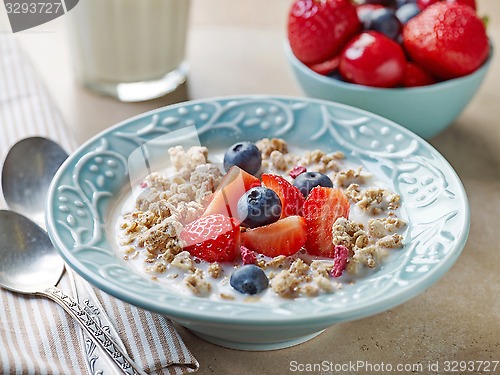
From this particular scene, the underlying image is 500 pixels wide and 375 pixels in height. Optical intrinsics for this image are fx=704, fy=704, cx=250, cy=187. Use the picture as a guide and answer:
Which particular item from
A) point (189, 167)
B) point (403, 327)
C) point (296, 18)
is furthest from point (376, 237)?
point (296, 18)

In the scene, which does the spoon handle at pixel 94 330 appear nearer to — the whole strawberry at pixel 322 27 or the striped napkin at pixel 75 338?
the striped napkin at pixel 75 338

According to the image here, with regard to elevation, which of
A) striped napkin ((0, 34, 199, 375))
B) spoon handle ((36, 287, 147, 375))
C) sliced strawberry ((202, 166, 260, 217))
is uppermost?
sliced strawberry ((202, 166, 260, 217))

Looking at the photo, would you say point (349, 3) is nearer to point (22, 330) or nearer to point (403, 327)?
point (403, 327)

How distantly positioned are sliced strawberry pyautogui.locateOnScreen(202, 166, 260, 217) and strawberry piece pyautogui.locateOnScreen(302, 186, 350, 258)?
3.8 inches

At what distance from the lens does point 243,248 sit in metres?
0.95

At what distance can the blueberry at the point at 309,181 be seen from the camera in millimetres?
1064

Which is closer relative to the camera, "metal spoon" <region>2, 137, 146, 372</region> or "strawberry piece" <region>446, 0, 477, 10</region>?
"metal spoon" <region>2, 137, 146, 372</region>

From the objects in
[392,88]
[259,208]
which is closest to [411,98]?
[392,88]

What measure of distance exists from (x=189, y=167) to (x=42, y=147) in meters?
0.32

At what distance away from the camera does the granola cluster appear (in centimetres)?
91

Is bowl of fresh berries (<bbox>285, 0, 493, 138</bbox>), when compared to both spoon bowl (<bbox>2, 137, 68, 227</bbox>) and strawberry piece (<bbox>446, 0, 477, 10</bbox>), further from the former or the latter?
spoon bowl (<bbox>2, 137, 68, 227</bbox>)

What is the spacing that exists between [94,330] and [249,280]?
224 millimetres

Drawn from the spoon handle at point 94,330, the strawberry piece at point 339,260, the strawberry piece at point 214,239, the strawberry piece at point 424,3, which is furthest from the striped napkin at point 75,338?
the strawberry piece at point 424,3

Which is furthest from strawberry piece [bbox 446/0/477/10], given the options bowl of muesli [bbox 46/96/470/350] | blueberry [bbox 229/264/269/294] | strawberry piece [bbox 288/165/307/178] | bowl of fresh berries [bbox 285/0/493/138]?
blueberry [bbox 229/264/269/294]
